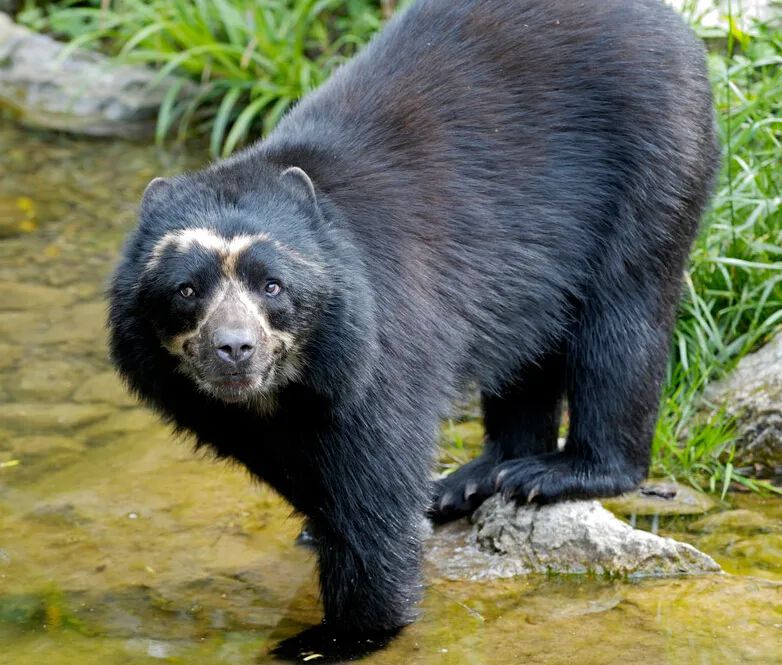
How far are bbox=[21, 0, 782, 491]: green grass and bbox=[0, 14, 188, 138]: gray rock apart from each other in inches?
8.5

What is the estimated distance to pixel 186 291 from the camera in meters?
4.26

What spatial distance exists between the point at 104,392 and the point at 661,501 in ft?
8.79

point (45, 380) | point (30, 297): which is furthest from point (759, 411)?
point (30, 297)

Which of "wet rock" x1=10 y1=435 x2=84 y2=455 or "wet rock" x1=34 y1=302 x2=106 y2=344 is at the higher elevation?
"wet rock" x1=34 y1=302 x2=106 y2=344

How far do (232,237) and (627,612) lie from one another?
1.91 m

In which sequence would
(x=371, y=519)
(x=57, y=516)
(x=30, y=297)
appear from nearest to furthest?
(x=371, y=519) → (x=57, y=516) → (x=30, y=297)

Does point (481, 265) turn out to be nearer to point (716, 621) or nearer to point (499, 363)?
point (499, 363)

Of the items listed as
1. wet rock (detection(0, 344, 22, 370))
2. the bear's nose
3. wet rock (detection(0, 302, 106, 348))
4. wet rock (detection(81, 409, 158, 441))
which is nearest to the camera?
the bear's nose

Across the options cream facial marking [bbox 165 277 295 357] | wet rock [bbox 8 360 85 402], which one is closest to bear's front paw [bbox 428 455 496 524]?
cream facial marking [bbox 165 277 295 357]

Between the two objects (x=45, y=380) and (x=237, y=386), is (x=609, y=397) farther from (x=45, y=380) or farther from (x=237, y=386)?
(x=45, y=380)

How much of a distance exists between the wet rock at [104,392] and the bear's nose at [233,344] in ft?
8.05

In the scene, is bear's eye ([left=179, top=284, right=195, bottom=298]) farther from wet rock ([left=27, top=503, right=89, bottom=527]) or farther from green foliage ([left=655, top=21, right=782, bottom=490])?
green foliage ([left=655, top=21, right=782, bottom=490])

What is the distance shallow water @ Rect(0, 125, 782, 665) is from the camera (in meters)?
4.62

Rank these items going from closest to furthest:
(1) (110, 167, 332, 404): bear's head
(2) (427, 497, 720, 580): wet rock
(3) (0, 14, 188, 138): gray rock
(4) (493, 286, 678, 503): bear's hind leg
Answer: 1. (1) (110, 167, 332, 404): bear's head
2. (2) (427, 497, 720, 580): wet rock
3. (4) (493, 286, 678, 503): bear's hind leg
4. (3) (0, 14, 188, 138): gray rock
